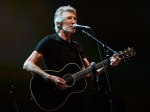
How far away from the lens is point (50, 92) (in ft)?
6.59

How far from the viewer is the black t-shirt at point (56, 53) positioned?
2096 mm

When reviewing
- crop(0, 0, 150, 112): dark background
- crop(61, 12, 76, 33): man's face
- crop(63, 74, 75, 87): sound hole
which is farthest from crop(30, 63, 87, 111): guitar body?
crop(0, 0, 150, 112): dark background

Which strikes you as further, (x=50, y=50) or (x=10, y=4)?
(x=10, y=4)

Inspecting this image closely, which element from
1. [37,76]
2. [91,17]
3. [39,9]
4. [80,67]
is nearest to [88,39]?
[91,17]

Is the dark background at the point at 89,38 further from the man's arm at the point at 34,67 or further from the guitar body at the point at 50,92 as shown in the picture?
the guitar body at the point at 50,92

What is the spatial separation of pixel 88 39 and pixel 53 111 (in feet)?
4.87

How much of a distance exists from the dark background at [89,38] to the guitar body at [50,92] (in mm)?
934

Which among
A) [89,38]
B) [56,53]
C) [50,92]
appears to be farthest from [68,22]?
[89,38]

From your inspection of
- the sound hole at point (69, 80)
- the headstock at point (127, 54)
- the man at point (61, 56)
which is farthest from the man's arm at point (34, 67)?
the headstock at point (127, 54)

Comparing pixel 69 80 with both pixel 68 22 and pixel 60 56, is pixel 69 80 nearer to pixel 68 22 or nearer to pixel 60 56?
pixel 60 56

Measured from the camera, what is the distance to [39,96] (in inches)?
77.5

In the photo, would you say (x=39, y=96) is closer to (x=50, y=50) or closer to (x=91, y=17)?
(x=50, y=50)

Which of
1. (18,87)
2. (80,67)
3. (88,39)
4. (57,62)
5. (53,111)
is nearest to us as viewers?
(53,111)

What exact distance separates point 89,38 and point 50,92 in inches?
54.6
